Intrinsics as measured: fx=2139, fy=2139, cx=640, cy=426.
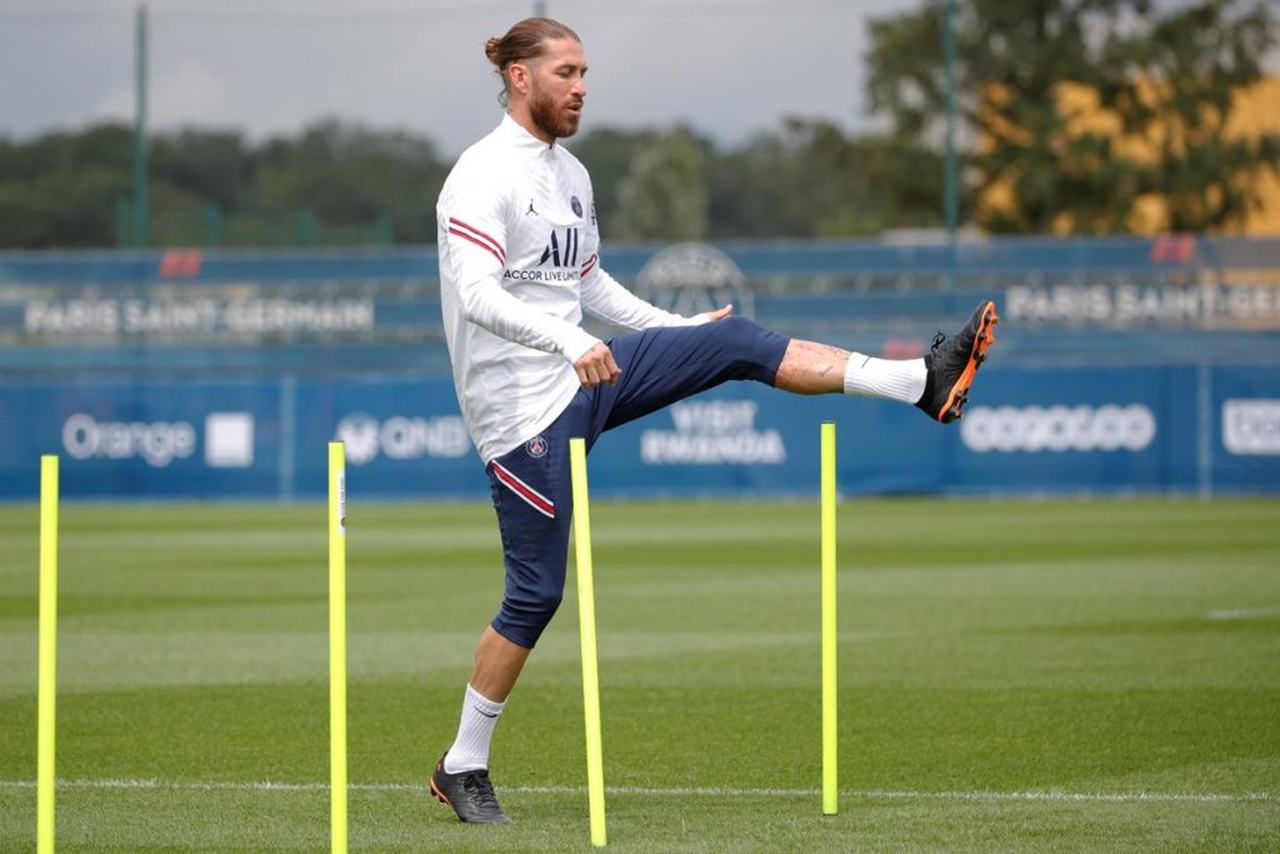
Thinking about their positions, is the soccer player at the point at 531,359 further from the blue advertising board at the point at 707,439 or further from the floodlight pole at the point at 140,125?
the floodlight pole at the point at 140,125

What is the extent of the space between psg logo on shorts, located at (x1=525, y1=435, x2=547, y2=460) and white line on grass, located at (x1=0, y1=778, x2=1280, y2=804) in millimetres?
1317

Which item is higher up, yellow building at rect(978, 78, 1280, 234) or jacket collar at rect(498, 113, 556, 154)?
yellow building at rect(978, 78, 1280, 234)

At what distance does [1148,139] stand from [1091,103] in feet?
5.63

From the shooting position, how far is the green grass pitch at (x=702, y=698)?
6.77 meters

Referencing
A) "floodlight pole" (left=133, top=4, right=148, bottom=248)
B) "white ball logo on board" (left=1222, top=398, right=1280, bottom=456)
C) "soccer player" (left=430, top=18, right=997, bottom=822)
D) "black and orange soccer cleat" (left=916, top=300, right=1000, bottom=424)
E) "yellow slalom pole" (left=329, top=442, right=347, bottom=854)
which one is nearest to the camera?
"yellow slalom pole" (left=329, top=442, right=347, bottom=854)

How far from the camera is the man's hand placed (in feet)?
20.8

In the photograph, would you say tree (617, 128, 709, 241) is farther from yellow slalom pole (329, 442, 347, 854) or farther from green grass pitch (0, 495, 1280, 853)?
yellow slalom pole (329, 442, 347, 854)

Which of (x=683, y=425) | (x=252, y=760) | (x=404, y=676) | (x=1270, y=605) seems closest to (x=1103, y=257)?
(x=683, y=425)

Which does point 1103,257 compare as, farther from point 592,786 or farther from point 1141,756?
point 592,786

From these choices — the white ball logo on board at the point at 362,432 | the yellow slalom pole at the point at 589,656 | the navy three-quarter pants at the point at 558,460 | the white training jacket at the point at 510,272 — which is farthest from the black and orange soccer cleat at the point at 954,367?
the white ball logo on board at the point at 362,432

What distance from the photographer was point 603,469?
28.6 metres

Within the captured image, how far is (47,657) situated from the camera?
582 cm

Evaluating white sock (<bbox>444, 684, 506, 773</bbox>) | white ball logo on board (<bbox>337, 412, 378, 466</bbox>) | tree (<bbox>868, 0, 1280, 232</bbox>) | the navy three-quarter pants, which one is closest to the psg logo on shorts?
the navy three-quarter pants

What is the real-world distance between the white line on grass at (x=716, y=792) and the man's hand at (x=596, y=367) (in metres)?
1.73
